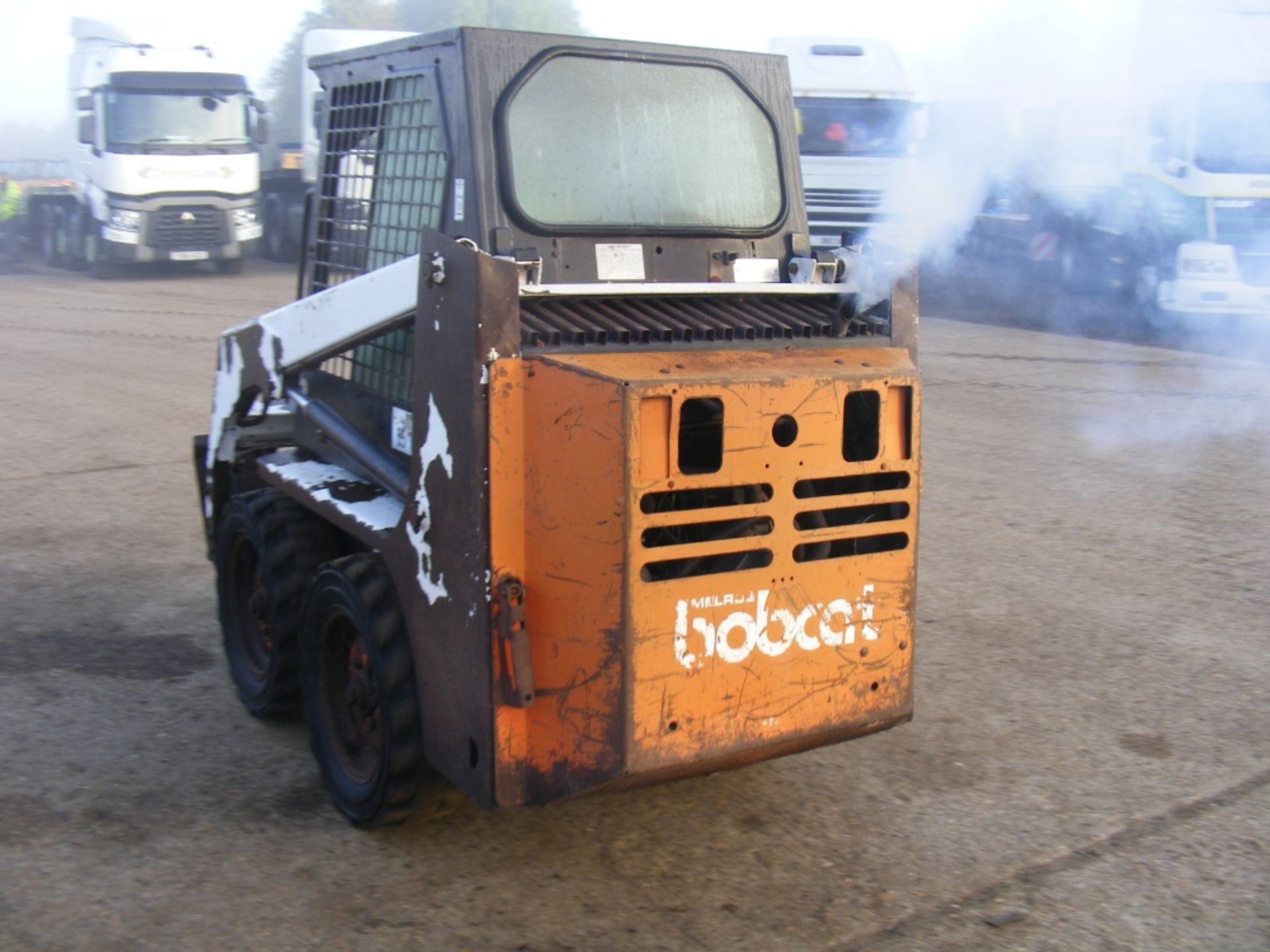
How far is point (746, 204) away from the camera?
4363 millimetres

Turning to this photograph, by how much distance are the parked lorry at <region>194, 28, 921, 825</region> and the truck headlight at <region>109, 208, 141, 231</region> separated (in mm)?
17750

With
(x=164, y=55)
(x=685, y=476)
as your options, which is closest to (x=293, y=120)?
(x=164, y=55)

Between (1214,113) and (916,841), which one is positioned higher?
(1214,113)

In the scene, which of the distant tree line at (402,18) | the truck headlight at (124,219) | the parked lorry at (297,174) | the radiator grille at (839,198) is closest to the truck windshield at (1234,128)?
the radiator grille at (839,198)

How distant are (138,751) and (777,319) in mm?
2445

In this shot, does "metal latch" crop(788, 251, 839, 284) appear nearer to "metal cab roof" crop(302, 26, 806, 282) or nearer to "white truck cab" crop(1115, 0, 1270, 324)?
"metal cab roof" crop(302, 26, 806, 282)

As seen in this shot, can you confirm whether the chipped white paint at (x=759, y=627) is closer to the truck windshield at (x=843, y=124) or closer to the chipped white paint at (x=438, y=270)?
the chipped white paint at (x=438, y=270)

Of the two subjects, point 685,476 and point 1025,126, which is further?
point 1025,126

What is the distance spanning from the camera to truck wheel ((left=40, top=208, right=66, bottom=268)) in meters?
23.9

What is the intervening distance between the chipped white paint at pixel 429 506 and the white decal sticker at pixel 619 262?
Answer: 2.47 ft

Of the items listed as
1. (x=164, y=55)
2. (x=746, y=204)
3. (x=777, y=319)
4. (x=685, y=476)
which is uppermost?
(x=164, y=55)

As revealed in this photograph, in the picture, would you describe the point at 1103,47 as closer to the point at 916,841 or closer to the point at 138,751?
the point at 916,841

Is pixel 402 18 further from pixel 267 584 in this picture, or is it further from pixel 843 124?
pixel 267 584

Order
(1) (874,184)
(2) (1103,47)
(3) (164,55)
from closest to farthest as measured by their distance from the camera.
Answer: (2) (1103,47), (1) (874,184), (3) (164,55)
